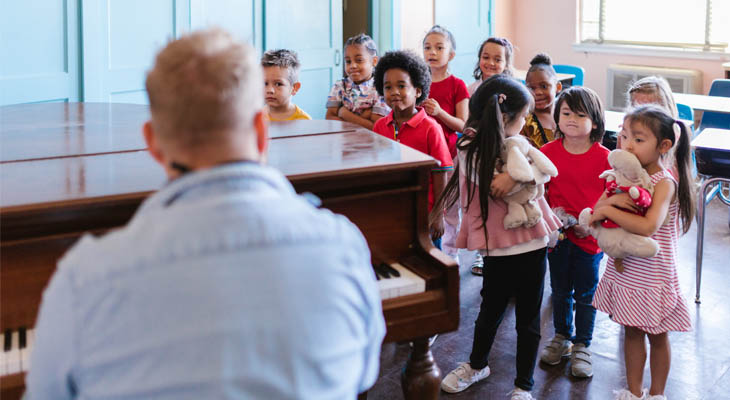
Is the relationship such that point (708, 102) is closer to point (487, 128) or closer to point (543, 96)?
point (543, 96)

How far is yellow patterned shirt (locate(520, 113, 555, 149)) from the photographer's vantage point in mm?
3262

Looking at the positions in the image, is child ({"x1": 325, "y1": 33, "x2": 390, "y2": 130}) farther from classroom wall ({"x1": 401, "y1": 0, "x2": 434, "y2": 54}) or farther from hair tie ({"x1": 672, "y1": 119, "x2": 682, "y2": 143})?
classroom wall ({"x1": 401, "y1": 0, "x2": 434, "y2": 54})

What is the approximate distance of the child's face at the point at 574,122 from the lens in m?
2.79

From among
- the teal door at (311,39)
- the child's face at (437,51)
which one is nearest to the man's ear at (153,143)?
the child's face at (437,51)

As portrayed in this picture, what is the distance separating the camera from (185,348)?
0.86m

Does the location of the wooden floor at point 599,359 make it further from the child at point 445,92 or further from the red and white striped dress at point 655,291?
the child at point 445,92

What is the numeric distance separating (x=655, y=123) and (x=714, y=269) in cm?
201

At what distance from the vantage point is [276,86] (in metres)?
3.40

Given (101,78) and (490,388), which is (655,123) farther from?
(101,78)

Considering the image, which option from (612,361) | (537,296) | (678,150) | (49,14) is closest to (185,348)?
(537,296)

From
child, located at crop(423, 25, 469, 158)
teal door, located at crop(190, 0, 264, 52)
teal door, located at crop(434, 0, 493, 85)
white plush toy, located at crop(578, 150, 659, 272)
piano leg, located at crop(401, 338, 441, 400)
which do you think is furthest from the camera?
teal door, located at crop(434, 0, 493, 85)

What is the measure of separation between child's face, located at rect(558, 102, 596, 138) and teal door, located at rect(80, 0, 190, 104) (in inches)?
88.3

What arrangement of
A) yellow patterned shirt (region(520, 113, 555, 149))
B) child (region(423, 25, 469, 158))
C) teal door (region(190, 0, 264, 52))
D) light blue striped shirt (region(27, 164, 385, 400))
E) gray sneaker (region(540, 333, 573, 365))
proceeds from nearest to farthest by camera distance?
light blue striped shirt (region(27, 164, 385, 400)), gray sneaker (region(540, 333, 573, 365)), yellow patterned shirt (region(520, 113, 555, 149)), child (region(423, 25, 469, 158)), teal door (region(190, 0, 264, 52))

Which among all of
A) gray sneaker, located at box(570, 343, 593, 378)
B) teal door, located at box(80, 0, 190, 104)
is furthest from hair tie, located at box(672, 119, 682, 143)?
teal door, located at box(80, 0, 190, 104)
